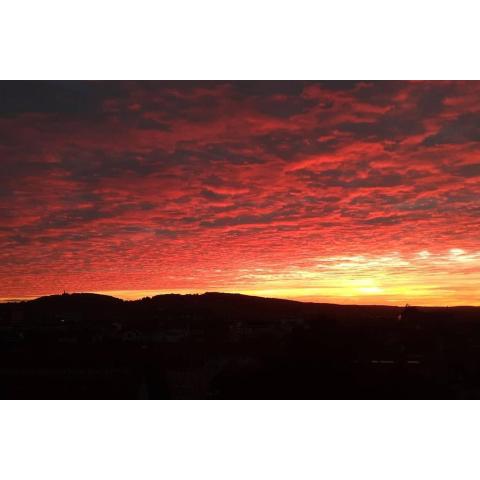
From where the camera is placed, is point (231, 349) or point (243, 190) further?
point (243, 190)

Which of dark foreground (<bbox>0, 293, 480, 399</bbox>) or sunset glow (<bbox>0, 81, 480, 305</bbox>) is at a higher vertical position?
sunset glow (<bbox>0, 81, 480, 305</bbox>)

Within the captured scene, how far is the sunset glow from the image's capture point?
245 inches

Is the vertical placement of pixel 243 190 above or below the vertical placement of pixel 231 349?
above

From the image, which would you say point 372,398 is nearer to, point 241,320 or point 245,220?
point 241,320

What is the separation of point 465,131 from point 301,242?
200cm

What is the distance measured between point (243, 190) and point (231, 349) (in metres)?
1.72

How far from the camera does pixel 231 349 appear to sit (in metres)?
6.09

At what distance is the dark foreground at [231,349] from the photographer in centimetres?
568

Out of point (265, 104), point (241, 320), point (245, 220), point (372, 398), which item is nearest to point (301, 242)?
point (245, 220)

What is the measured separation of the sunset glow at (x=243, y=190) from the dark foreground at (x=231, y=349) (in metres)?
0.24

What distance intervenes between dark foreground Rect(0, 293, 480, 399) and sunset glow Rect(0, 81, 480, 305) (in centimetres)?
24

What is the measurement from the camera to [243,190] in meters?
6.73

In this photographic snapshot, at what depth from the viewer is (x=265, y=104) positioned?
630 centimetres

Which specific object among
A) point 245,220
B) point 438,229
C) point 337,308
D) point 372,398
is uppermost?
point 245,220
